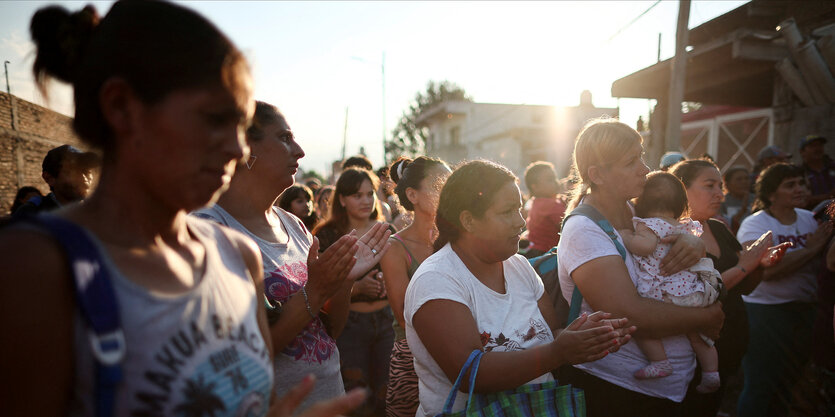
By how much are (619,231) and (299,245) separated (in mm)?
1864

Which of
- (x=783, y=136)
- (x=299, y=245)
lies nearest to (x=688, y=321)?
(x=299, y=245)

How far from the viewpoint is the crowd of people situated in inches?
36.7

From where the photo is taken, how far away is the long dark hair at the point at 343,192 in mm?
4695

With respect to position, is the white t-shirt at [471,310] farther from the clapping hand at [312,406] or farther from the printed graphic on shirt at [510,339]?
the clapping hand at [312,406]

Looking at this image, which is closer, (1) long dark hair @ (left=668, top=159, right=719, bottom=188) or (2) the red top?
(1) long dark hair @ (left=668, top=159, right=719, bottom=188)

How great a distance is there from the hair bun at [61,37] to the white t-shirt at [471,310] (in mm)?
1472

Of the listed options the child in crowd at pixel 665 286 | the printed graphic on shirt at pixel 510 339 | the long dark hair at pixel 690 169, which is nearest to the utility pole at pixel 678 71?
the long dark hair at pixel 690 169

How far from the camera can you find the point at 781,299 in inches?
168

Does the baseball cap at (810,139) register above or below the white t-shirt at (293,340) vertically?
above

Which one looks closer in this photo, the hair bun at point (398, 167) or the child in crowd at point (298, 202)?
the hair bun at point (398, 167)

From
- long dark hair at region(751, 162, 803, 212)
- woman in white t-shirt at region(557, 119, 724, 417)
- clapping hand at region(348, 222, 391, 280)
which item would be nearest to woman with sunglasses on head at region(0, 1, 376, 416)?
clapping hand at region(348, 222, 391, 280)

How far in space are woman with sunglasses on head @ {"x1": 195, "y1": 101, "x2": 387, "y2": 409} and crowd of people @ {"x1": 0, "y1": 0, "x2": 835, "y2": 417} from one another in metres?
0.01

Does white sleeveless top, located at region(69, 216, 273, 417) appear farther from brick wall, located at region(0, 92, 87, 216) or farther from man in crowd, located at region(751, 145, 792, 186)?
brick wall, located at region(0, 92, 87, 216)

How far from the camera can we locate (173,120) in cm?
101
